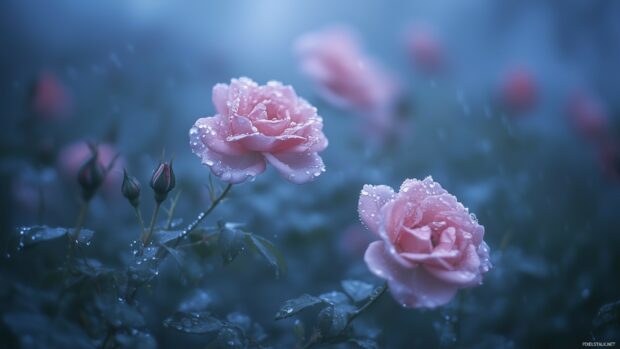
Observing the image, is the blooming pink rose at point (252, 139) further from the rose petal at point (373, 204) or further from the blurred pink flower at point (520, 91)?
the blurred pink flower at point (520, 91)

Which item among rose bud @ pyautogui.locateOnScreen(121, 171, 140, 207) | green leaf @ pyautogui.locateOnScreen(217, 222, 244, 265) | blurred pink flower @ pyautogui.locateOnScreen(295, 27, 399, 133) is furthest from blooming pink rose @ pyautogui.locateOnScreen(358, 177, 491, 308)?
blurred pink flower @ pyautogui.locateOnScreen(295, 27, 399, 133)

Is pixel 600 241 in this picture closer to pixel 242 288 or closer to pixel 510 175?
pixel 510 175

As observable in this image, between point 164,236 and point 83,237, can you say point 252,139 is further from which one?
point 83,237

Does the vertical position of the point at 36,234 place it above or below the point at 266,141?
below

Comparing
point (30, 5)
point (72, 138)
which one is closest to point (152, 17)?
point (30, 5)

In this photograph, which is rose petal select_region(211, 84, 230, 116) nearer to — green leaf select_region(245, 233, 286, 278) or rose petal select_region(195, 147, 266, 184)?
rose petal select_region(195, 147, 266, 184)

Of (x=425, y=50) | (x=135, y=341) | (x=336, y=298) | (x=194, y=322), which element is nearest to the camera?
(x=135, y=341)

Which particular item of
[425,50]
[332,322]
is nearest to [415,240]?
[332,322]
